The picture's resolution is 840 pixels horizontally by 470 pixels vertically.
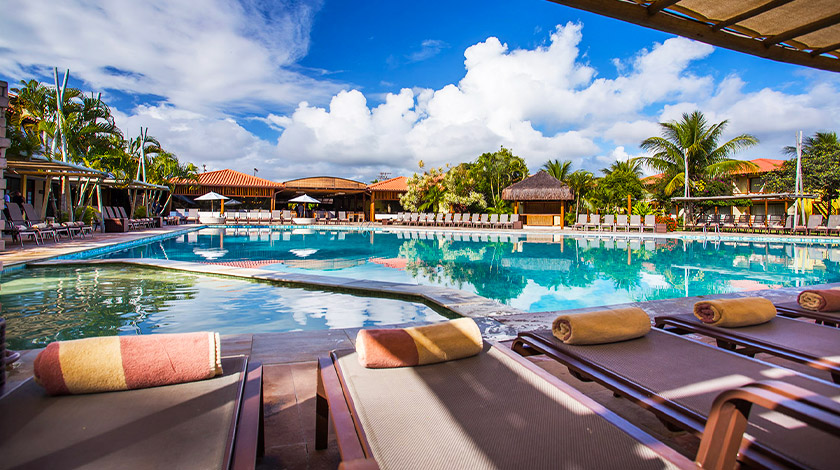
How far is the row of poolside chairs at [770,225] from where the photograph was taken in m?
17.8

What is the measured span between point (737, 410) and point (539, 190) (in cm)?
2662

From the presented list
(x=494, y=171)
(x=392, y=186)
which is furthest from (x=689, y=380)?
(x=392, y=186)

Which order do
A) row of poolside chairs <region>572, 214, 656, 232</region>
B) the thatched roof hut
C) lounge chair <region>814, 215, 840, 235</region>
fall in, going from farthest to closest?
the thatched roof hut, row of poolside chairs <region>572, 214, 656, 232</region>, lounge chair <region>814, 215, 840, 235</region>

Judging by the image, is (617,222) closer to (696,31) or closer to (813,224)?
(813,224)

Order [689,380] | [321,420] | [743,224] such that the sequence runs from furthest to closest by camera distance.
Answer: [743,224] → [689,380] → [321,420]

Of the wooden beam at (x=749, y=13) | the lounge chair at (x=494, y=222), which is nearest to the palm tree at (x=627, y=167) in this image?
the lounge chair at (x=494, y=222)

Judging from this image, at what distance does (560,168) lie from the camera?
104ft

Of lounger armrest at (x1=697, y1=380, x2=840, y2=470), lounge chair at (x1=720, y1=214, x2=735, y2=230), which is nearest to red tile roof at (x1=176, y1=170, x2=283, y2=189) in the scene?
lounge chair at (x1=720, y1=214, x2=735, y2=230)

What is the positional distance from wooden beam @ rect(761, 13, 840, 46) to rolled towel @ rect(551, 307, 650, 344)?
2.41 metres

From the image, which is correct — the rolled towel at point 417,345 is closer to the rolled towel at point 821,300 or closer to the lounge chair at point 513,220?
the rolled towel at point 821,300

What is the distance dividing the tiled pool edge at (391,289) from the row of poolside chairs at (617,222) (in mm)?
18291

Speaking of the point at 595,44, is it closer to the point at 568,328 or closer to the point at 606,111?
the point at 606,111

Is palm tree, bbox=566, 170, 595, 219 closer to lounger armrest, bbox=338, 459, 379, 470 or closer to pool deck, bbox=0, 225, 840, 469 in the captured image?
pool deck, bbox=0, 225, 840, 469

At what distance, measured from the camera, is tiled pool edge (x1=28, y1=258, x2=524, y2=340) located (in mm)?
4262
